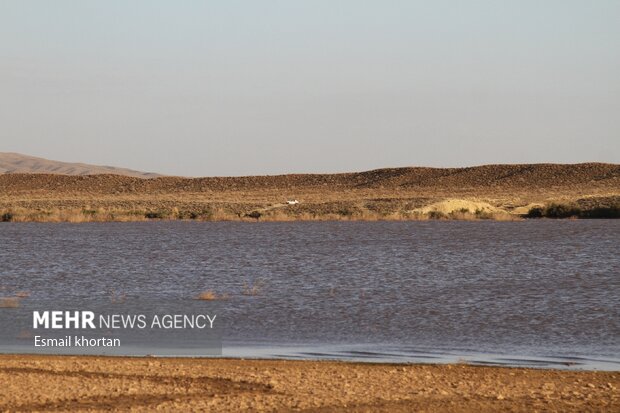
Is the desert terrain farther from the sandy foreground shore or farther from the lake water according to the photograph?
the sandy foreground shore

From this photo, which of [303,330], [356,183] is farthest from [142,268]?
[356,183]

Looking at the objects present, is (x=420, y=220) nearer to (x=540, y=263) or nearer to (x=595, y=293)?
(x=540, y=263)

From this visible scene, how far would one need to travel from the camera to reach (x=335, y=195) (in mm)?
109875

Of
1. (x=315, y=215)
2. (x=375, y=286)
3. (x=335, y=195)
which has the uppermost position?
(x=335, y=195)

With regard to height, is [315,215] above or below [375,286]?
above

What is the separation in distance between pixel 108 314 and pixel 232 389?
28.6ft

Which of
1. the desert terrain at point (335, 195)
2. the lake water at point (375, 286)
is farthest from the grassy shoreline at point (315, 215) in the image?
the lake water at point (375, 286)

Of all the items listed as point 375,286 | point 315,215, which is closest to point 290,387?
point 375,286

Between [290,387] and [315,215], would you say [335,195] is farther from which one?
[290,387]

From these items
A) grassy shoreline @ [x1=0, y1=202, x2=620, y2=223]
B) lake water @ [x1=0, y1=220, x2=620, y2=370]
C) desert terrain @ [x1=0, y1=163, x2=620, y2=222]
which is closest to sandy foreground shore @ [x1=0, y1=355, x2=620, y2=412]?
lake water @ [x1=0, y1=220, x2=620, y2=370]

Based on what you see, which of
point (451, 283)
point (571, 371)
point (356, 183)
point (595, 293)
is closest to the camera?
point (571, 371)

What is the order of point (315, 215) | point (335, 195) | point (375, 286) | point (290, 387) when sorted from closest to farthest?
point (290, 387) → point (375, 286) → point (315, 215) → point (335, 195)

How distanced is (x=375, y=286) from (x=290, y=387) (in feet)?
46.8

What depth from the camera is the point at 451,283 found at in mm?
26828
